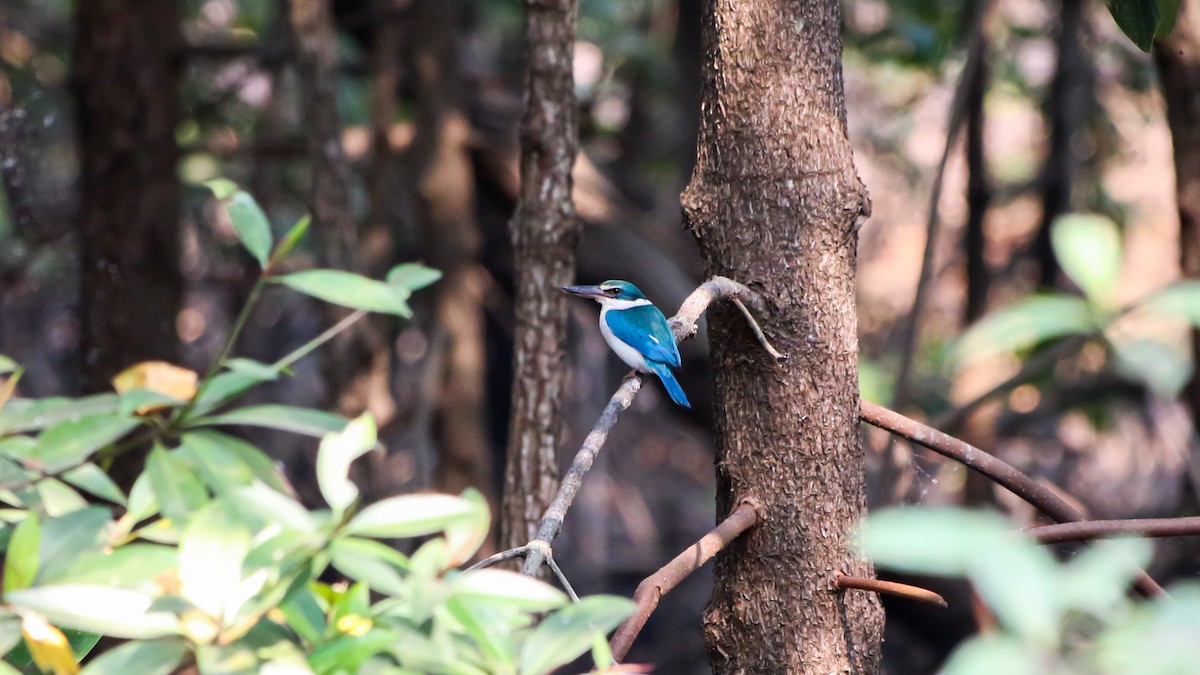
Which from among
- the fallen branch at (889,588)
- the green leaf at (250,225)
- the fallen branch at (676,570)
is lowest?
the fallen branch at (889,588)

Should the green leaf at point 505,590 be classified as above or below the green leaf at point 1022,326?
below

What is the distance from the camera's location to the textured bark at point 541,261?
2484mm

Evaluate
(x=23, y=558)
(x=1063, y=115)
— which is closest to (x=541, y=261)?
(x=23, y=558)

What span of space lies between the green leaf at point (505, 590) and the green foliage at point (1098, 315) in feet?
1.25

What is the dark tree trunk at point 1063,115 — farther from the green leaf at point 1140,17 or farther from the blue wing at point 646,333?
the green leaf at point 1140,17

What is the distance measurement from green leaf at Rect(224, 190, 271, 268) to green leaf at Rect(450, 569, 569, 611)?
2.18 feet

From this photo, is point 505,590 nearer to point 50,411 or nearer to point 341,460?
point 341,460

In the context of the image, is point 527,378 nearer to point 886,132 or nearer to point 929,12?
point 929,12

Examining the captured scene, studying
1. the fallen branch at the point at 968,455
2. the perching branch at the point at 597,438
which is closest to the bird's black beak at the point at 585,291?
the perching branch at the point at 597,438

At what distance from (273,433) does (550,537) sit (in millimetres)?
5540

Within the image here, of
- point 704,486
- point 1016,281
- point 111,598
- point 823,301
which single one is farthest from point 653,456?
point 111,598

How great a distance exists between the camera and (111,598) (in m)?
0.85

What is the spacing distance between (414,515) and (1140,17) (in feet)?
4.97

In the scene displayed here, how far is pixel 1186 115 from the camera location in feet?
10.0
